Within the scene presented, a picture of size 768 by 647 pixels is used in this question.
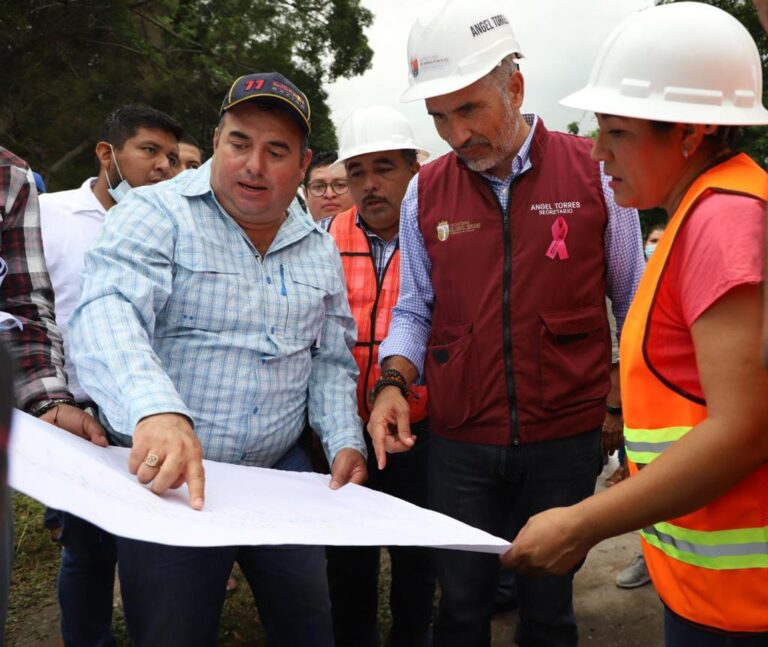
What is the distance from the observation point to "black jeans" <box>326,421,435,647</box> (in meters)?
2.97

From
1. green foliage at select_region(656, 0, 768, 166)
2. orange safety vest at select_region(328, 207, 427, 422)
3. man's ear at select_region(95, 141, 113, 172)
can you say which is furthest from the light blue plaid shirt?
green foliage at select_region(656, 0, 768, 166)

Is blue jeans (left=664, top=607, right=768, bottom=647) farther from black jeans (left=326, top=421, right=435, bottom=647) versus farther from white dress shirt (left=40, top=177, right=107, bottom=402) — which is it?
white dress shirt (left=40, top=177, right=107, bottom=402)

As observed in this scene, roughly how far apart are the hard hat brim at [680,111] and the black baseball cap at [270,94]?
0.94m

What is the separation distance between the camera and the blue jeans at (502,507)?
7.37ft

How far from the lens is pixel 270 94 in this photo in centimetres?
203

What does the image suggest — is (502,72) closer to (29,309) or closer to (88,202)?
(29,309)

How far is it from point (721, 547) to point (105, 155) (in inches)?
130

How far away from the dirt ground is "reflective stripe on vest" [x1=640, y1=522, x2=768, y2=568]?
2050 mm

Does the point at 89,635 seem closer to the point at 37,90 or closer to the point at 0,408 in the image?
the point at 0,408

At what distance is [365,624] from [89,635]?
1.08 metres

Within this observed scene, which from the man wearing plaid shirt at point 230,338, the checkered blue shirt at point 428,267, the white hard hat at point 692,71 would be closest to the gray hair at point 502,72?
the checkered blue shirt at point 428,267

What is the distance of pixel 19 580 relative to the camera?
13.3ft

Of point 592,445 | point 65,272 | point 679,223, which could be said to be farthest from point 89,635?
point 679,223

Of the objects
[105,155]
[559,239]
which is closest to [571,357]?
[559,239]
